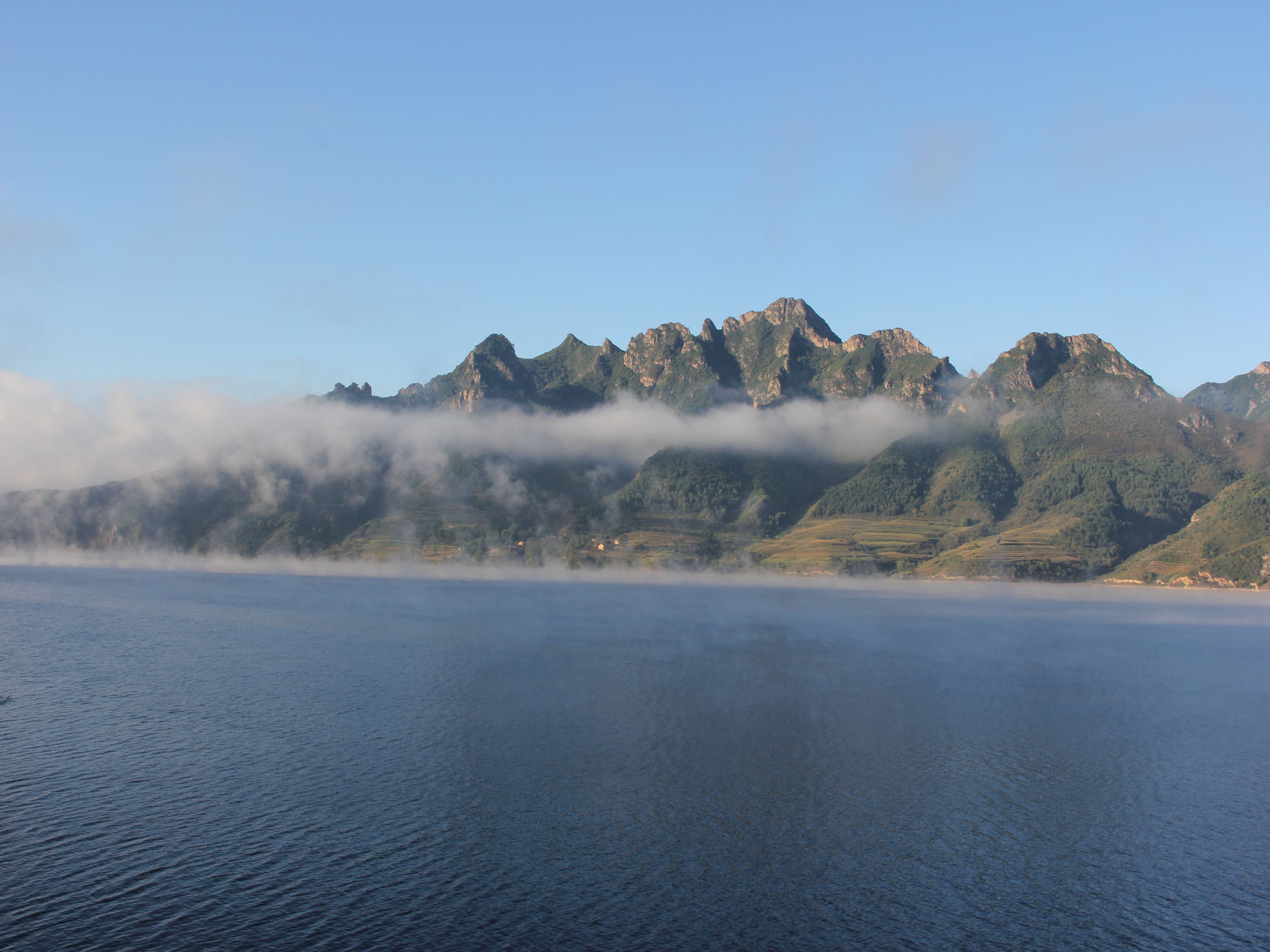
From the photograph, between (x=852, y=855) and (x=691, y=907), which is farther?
(x=852, y=855)

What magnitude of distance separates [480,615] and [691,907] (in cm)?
14065

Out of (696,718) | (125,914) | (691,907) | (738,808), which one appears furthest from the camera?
(696,718)

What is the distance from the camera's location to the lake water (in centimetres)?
4391

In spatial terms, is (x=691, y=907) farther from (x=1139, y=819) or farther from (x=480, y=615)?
(x=480, y=615)

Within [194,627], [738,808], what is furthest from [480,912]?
[194,627]

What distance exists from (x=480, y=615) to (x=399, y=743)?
352 ft

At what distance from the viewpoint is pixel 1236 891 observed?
4931cm

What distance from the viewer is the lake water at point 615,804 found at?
144ft

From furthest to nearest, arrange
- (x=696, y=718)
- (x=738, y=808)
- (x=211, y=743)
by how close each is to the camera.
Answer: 1. (x=696, y=718)
2. (x=211, y=743)
3. (x=738, y=808)

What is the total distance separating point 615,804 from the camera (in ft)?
198

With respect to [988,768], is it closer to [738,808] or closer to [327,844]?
[738,808]

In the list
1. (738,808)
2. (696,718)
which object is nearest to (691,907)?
(738,808)

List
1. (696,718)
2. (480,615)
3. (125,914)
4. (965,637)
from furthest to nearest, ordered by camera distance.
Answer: (480,615)
(965,637)
(696,718)
(125,914)

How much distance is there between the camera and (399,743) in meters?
74.9
